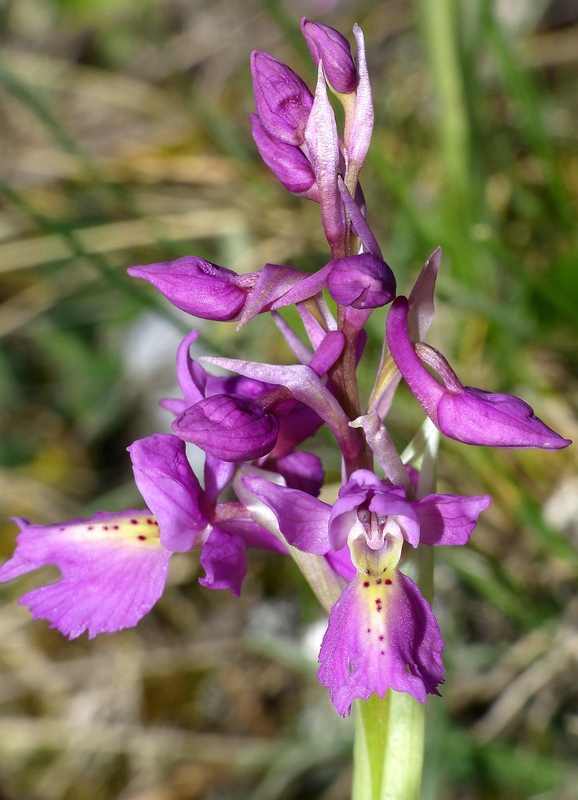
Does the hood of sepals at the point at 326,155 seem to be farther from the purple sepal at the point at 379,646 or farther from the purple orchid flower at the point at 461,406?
the purple sepal at the point at 379,646

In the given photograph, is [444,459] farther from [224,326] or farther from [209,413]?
[209,413]

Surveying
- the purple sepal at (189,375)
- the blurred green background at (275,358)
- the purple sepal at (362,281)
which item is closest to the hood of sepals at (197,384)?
the purple sepal at (189,375)

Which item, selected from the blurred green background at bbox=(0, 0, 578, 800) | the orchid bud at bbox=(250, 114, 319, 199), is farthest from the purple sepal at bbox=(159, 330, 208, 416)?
the blurred green background at bbox=(0, 0, 578, 800)

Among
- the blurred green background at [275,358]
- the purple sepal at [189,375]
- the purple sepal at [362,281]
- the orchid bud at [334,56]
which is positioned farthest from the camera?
the blurred green background at [275,358]

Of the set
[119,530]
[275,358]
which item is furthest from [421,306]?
[275,358]

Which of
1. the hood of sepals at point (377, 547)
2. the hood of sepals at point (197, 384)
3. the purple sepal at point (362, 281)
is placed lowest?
the hood of sepals at point (377, 547)

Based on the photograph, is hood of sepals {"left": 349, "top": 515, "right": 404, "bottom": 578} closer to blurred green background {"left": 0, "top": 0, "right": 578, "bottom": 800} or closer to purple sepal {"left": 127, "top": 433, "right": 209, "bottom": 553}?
purple sepal {"left": 127, "top": 433, "right": 209, "bottom": 553}
